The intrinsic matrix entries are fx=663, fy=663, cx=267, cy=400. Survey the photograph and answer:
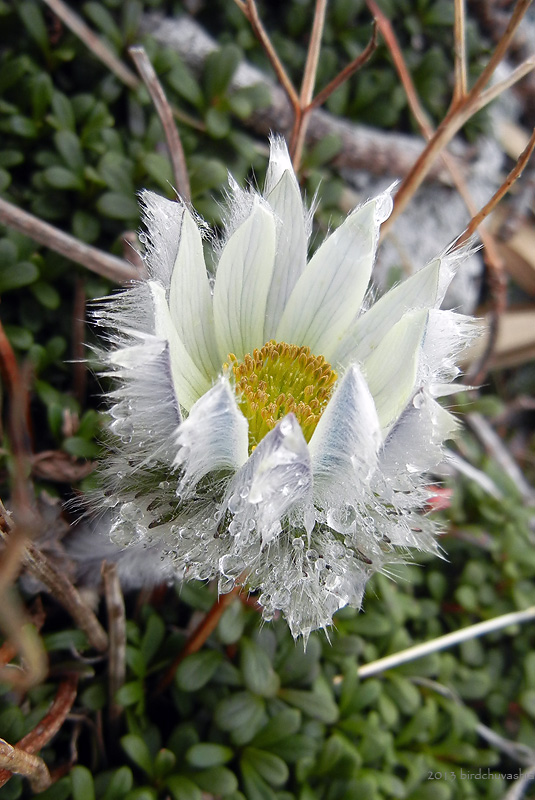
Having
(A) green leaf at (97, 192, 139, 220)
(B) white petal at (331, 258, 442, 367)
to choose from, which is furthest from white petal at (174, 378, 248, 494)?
(A) green leaf at (97, 192, 139, 220)

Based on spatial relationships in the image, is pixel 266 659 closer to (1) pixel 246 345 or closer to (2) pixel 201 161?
(1) pixel 246 345

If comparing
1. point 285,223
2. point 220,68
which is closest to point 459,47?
point 285,223

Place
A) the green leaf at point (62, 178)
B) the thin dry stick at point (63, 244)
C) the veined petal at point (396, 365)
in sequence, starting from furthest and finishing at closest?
the green leaf at point (62, 178), the thin dry stick at point (63, 244), the veined petal at point (396, 365)

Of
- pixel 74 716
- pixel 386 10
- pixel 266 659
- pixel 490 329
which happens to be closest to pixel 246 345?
pixel 266 659

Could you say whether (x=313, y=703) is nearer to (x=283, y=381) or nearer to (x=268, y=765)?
(x=268, y=765)

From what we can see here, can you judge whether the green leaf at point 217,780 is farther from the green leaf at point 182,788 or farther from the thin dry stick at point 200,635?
the thin dry stick at point 200,635

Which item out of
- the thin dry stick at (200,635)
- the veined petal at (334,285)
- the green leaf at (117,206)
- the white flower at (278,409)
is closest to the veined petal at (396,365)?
the white flower at (278,409)
